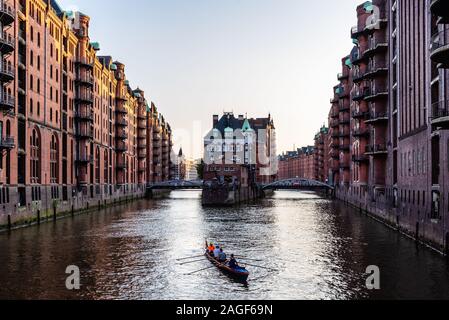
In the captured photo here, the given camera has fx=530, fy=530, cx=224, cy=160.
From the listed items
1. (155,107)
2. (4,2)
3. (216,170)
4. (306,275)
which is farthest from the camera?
(155,107)

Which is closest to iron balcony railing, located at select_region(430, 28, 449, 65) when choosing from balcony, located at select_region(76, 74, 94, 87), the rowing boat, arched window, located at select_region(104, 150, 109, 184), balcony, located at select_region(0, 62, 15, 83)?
the rowing boat

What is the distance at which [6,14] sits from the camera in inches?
2069

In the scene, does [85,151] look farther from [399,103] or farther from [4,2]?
[399,103]

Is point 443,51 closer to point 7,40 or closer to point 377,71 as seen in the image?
point 377,71

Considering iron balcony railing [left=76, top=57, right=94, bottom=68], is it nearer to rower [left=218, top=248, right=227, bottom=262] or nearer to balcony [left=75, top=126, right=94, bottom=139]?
balcony [left=75, top=126, right=94, bottom=139]

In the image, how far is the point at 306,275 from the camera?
32812 millimetres

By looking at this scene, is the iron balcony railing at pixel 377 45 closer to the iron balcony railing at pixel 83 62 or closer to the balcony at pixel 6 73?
the iron balcony railing at pixel 83 62

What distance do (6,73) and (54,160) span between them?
22.9 m

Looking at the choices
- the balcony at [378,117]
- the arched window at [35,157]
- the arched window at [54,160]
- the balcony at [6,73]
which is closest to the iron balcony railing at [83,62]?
the arched window at [54,160]

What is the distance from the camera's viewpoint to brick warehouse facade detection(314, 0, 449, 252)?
38.7 metres

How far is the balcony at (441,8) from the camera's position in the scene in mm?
28922

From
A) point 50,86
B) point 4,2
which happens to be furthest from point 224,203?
point 4,2

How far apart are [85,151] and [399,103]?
169 feet

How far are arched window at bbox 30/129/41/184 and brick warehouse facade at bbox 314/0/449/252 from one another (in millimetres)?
41989
